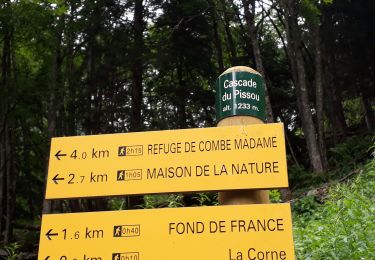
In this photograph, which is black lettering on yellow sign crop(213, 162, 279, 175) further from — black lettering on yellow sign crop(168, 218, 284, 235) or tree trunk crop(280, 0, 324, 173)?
tree trunk crop(280, 0, 324, 173)

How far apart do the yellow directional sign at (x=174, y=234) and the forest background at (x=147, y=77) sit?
32.5 ft

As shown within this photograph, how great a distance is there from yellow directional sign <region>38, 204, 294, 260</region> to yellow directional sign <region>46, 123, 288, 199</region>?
0.49 ft

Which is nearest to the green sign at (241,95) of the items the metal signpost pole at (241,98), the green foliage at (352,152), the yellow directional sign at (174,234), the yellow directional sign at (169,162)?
the metal signpost pole at (241,98)

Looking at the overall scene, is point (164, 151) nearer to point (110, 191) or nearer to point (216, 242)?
point (110, 191)

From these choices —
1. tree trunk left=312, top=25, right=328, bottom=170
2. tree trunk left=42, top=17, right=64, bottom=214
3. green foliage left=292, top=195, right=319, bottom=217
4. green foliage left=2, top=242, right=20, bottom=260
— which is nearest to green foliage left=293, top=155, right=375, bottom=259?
green foliage left=292, top=195, right=319, bottom=217

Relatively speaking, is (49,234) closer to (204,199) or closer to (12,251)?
(204,199)

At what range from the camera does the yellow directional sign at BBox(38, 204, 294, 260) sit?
2.07m

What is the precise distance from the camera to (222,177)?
2.25 meters

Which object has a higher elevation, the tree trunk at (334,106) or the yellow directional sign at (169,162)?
the tree trunk at (334,106)

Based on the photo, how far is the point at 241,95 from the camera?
2555mm

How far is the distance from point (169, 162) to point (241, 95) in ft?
2.04

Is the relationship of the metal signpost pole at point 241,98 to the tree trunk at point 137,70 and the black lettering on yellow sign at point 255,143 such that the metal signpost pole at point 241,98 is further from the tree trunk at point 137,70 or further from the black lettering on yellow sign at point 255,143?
the tree trunk at point 137,70

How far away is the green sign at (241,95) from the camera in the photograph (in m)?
2.54

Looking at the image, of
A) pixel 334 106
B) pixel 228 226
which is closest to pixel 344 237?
pixel 228 226
